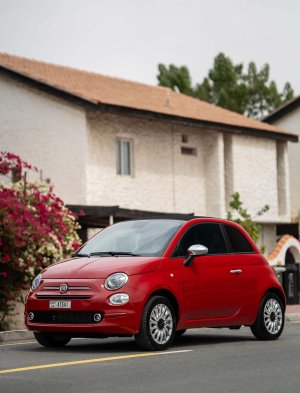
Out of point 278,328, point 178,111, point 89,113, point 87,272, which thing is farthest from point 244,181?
point 87,272

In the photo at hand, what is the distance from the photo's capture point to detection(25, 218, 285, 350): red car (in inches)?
493

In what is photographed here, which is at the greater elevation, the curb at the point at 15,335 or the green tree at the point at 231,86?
the green tree at the point at 231,86

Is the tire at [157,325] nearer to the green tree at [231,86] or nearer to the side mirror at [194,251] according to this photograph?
the side mirror at [194,251]

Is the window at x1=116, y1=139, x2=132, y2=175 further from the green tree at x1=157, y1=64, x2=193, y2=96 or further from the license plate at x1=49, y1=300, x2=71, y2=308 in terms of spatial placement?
the green tree at x1=157, y1=64, x2=193, y2=96

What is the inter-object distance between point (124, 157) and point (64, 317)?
72.2 ft

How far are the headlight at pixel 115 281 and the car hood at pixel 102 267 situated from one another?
0.06m

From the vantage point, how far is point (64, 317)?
1273cm

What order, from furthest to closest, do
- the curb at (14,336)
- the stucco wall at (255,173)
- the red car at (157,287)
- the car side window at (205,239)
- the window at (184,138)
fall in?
the stucco wall at (255,173) → the window at (184,138) → the curb at (14,336) → the car side window at (205,239) → the red car at (157,287)

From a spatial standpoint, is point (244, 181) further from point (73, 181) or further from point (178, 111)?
point (73, 181)

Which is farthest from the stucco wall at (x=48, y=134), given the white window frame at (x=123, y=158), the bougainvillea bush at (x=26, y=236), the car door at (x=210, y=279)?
the car door at (x=210, y=279)

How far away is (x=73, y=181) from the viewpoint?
3216cm

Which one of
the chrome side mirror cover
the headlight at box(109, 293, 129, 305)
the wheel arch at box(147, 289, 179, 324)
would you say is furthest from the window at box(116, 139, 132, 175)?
the headlight at box(109, 293, 129, 305)

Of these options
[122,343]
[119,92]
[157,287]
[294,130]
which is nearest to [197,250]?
[157,287]

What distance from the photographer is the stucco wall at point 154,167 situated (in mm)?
33219
